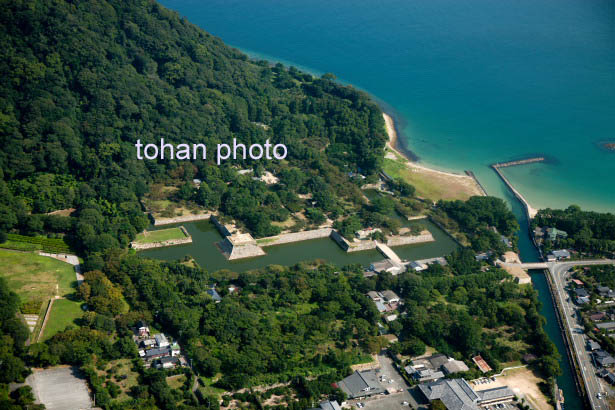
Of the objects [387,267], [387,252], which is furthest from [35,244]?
[387,252]

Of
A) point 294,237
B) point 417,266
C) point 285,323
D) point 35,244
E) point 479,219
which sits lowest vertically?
point 285,323

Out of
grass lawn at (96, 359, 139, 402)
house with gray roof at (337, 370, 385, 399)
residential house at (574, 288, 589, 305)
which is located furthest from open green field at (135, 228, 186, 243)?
residential house at (574, 288, 589, 305)

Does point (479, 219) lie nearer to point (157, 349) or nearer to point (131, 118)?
point (157, 349)

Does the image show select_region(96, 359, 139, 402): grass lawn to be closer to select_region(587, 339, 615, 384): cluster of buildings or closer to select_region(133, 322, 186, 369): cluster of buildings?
select_region(133, 322, 186, 369): cluster of buildings

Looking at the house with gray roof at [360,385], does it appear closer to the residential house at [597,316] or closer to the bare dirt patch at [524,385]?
the bare dirt patch at [524,385]

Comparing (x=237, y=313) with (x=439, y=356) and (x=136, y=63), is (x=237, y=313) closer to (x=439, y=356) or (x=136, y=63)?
(x=439, y=356)

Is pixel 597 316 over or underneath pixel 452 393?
over

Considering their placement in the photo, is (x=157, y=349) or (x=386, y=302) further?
(x=386, y=302)
